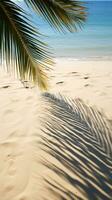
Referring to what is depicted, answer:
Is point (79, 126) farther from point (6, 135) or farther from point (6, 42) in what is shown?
point (6, 42)

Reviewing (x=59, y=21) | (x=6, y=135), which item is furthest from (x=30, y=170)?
(x=59, y=21)

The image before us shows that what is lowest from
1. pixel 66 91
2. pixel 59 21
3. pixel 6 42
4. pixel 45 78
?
pixel 66 91

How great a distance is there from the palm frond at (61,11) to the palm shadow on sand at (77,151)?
4.51 ft

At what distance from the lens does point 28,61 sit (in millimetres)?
2693

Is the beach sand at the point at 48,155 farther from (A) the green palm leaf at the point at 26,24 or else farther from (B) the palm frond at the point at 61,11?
(B) the palm frond at the point at 61,11

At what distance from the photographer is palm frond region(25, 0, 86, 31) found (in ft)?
8.14

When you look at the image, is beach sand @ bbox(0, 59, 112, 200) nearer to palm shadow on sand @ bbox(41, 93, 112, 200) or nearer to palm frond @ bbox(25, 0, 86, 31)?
palm shadow on sand @ bbox(41, 93, 112, 200)

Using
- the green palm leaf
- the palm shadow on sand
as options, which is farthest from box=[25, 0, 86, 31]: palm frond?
the palm shadow on sand

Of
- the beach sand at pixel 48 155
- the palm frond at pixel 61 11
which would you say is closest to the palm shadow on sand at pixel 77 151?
the beach sand at pixel 48 155

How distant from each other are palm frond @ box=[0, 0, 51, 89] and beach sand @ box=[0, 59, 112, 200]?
0.97m

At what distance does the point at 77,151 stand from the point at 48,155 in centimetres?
34

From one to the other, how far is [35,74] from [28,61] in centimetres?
23

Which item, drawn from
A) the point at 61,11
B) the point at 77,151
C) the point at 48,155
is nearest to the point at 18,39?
the point at 61,11

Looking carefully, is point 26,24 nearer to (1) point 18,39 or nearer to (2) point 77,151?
(1) point 18,39
